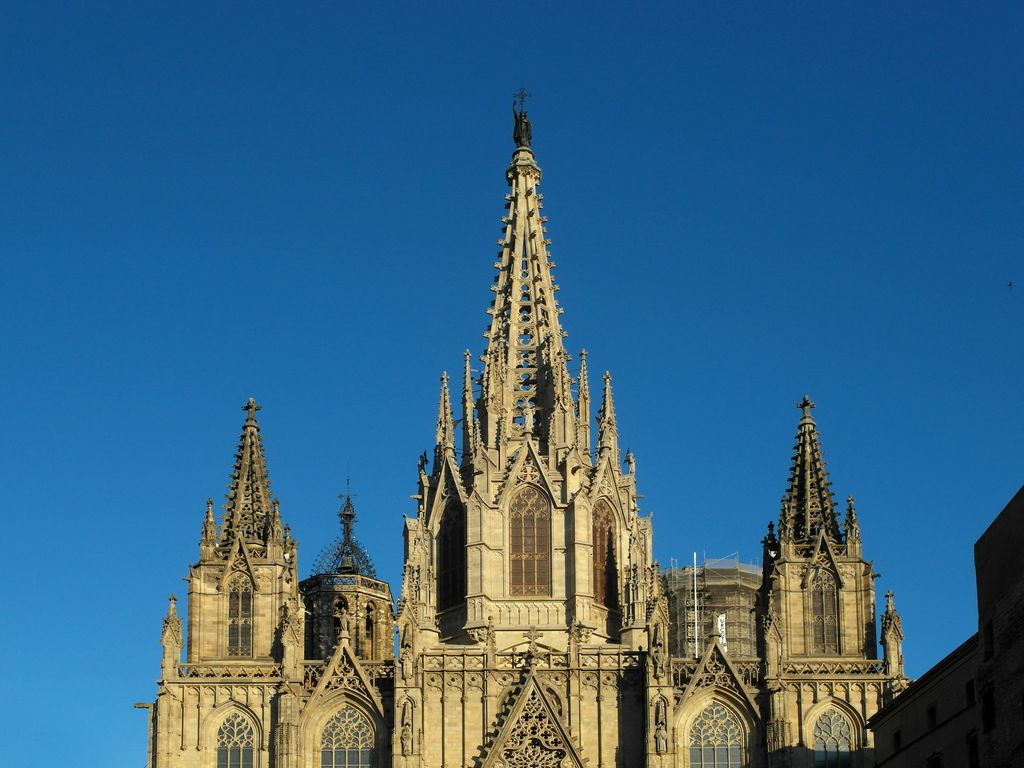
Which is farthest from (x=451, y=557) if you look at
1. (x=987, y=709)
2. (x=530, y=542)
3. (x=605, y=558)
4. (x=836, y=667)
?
(x=987, y=709)

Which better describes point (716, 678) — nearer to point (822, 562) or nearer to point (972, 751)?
point (822, 562)

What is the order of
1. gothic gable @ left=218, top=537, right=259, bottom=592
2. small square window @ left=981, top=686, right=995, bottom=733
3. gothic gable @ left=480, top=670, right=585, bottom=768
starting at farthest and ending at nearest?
1. gothic gable @ left=218, top=537, right=259, bottom=592
2. gothic gable @ left=480, top=670, right=585, bottom=768
3. small square window @ left=981, top=686, right=995, bottom=733

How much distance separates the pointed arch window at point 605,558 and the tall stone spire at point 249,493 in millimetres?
13727

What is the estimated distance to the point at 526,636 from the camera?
95.2 meters

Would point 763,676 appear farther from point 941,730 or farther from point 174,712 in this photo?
point 174,712

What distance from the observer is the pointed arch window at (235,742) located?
9119 centimetres

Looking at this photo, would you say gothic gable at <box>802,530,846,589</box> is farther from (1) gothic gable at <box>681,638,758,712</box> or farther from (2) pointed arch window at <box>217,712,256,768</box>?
(2) pointed arch window at <box>217,712,256,768</box>

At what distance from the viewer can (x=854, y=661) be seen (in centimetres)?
9244

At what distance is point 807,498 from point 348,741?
848 inches

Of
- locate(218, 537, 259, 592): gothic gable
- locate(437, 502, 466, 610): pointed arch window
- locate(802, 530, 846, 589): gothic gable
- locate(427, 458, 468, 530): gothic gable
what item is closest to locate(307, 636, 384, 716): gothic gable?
locate(218, 537, 259, 592): gothic gable

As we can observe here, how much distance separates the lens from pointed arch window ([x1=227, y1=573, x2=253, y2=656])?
93.4 meters

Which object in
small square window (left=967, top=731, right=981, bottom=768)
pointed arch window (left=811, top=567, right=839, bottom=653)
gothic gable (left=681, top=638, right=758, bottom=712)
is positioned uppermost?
pointed arch window (left=811, top=567, right=839, bottom=653)

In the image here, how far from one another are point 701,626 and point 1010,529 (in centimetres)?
4438

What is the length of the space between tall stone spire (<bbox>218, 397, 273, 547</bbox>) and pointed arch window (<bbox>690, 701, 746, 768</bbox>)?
19622 millimetres
